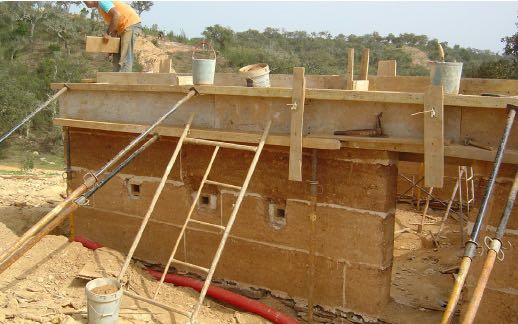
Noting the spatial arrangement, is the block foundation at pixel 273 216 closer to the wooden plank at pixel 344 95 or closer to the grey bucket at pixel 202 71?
the wooden plank at pixel 344 95

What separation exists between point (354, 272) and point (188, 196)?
2.50 metres

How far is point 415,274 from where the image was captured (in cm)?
812

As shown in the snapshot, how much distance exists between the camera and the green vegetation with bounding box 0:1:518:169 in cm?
2450

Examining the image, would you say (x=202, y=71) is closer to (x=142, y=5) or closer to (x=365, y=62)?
(x=365, y=62)

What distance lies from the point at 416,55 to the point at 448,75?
5011cm

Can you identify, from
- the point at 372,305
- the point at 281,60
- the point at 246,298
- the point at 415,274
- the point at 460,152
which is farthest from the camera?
the point at 281,60

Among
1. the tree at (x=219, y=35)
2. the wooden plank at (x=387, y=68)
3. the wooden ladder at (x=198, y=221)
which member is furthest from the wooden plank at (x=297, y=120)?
the tree at (x=219, y=35)

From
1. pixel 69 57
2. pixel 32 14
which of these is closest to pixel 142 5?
pixel 32 14

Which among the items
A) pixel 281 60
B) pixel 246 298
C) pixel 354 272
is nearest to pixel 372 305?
pixel 354 272

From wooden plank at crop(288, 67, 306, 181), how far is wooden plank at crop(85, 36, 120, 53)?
4271 millimetres

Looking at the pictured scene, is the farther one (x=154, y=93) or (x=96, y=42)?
(x=96, y=42)

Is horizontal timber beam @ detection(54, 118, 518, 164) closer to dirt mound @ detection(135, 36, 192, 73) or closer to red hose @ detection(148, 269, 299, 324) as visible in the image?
red hose @ detection(148, 269, 299, 324)

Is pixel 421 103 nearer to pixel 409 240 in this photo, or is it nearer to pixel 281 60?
pixel 409 240

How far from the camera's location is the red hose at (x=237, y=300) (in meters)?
6.02
